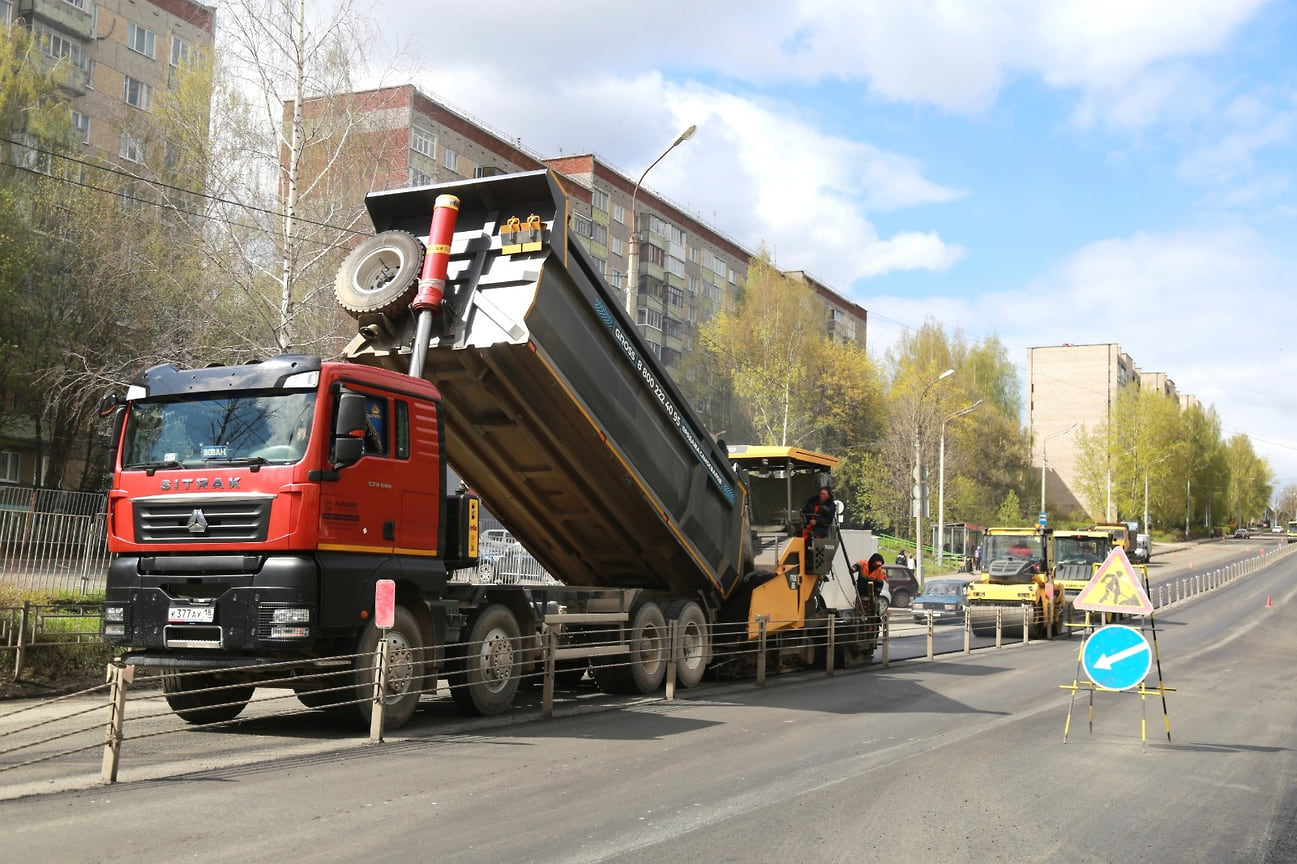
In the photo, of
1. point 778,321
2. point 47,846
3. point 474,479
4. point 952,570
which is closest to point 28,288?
point 474,479

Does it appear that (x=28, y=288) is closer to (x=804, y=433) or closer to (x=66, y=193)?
(x=66, y=193)

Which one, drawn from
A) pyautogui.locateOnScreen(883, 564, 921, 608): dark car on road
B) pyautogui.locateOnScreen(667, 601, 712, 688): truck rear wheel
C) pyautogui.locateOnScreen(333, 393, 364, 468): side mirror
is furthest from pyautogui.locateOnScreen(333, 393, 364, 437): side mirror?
pyautogui.locateOnScreen(883, 564, 921, 608): dark car on road

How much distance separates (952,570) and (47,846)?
56.9 m

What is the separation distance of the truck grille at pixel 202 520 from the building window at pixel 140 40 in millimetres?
37448

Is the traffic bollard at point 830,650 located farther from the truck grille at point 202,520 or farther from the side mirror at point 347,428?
the truck grille at point 202,520

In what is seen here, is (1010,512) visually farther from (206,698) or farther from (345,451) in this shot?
(345,451)

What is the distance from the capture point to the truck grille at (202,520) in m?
9.04

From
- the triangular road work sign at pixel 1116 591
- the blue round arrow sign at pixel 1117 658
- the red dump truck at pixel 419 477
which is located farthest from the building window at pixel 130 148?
the blue round arrow sign at pixel 1117 658

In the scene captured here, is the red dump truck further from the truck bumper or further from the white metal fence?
the white metal fence

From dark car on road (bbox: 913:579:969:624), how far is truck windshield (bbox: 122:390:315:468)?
26.3 m

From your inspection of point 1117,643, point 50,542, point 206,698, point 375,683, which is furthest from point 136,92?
point 1117,643

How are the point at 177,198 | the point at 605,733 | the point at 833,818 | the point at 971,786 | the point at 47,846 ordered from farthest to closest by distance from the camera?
1. the point at 177,198
2. the point at 605,733
3. the point at 971,786
4. the point at 833,818
5. the point at 47,846

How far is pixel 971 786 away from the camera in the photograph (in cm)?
820

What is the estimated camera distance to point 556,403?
11.0 metres
